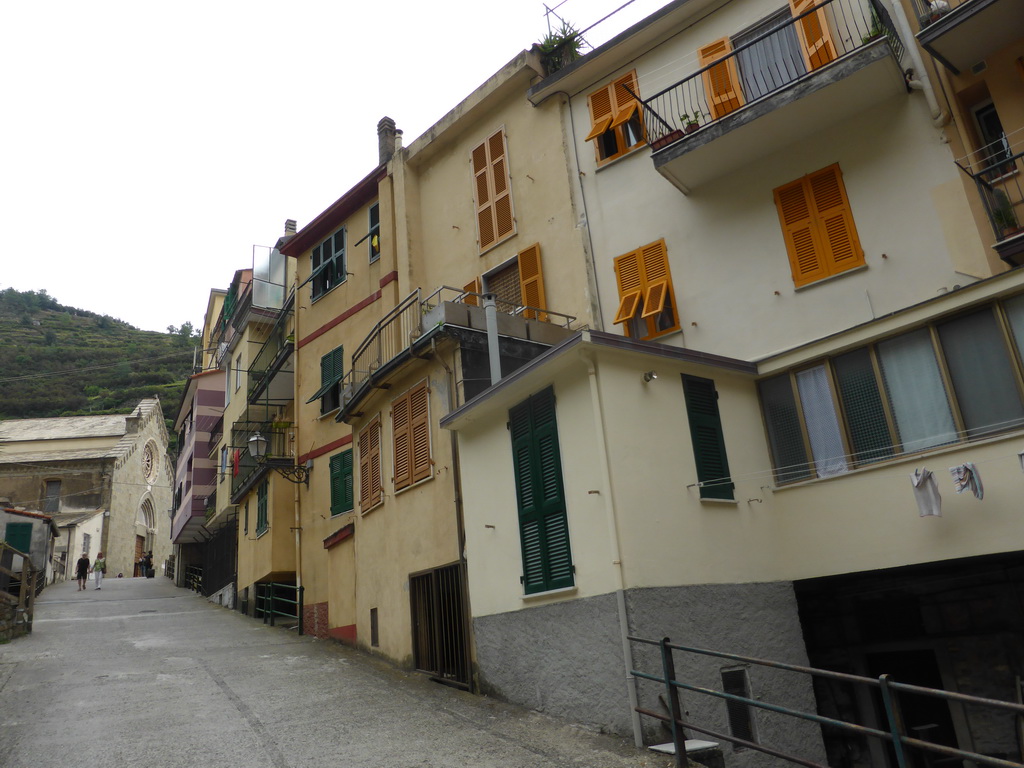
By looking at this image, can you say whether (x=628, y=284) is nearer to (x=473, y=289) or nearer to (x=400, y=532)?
(x=473, y=289)

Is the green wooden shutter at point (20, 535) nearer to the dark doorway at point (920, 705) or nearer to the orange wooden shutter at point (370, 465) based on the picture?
the orange wooden shutter at point (370, 465)

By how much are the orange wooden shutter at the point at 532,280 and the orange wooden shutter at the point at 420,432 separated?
261 cm

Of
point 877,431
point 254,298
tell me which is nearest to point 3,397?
point 254,298

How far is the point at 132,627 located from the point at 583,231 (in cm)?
1426

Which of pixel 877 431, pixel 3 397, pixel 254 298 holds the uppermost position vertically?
pixel 3 397

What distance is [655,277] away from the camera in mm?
12930

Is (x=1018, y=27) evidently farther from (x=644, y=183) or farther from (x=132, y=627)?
(x=132, y=627)

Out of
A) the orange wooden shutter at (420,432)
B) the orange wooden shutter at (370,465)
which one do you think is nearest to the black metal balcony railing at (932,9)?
the orange wooden shutter at (420,432)

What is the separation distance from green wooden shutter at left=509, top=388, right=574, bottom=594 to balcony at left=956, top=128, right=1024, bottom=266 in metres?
5.61

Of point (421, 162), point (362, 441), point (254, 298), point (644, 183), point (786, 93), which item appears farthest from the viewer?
point (254, 298)

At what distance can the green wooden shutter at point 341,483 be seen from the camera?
59.5ft

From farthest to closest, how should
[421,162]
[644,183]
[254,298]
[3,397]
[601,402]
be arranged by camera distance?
[3,397], [254,298], [421,162], [644,183], [601,402]

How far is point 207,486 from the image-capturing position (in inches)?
1305

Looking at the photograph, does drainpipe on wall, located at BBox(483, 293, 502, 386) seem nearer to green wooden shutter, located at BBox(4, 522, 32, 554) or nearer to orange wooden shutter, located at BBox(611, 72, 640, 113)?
orange wooden shutter, located at BBox(611, 72, 640, 113)
